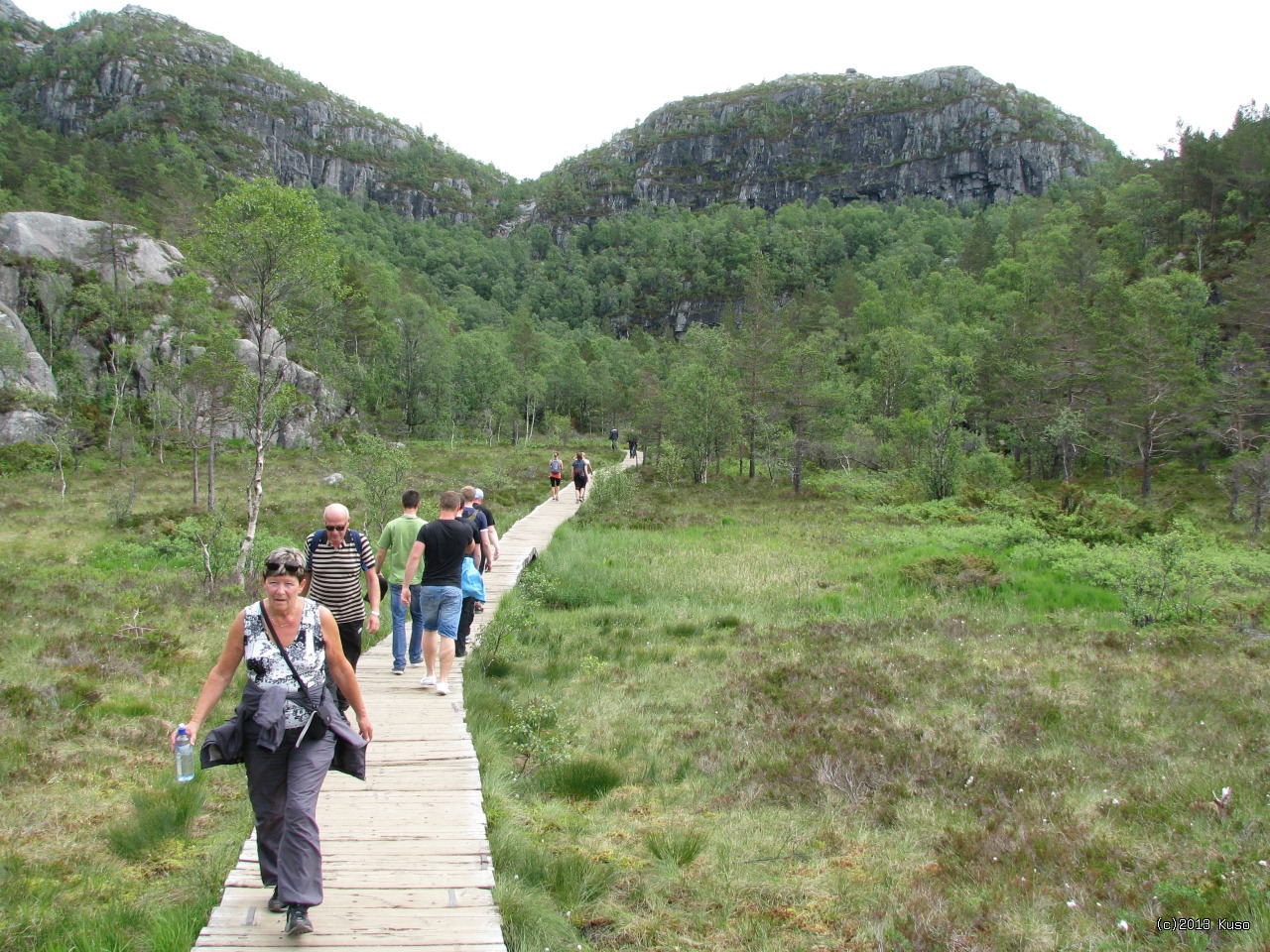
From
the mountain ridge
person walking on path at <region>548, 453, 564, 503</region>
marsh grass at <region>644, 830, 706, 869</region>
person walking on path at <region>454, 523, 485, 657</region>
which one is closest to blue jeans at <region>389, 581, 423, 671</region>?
person walking on path at <region>454, 523, 485, 657</region>

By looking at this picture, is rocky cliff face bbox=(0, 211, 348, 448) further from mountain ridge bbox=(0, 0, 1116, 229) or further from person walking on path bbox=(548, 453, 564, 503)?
mountain ridge bbox=(0, 0, 1116, 229)

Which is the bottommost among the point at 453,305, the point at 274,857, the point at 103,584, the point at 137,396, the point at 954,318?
the point at 103,584

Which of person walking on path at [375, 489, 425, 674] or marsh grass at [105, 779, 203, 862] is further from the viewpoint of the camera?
person walking on path at [375, 489, 425, 674]

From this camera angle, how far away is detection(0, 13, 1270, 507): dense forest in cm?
3556

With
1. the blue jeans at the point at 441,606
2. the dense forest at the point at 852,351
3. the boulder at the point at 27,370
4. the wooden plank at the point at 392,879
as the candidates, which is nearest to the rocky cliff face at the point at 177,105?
the dense forest at the point at 852,351

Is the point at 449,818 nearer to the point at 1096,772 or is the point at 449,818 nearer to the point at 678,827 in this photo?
the point at 678,827

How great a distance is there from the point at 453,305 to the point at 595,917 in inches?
5245

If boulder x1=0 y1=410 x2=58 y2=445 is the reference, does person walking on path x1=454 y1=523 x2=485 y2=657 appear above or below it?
below

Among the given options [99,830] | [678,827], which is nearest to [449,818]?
[678,827]

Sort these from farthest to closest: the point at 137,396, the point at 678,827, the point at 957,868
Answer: the point at 137,396 < the point at 678,827 < the point at 957,868

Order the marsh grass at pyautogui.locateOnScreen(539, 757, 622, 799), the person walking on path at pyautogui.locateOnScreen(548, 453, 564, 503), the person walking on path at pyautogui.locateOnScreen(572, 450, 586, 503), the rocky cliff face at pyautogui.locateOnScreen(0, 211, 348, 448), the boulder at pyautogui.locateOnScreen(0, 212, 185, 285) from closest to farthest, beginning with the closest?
the marsh grass at pyautogui.locateOnScreen(539, 757, 622, 799) < the person walking on path at pyautogui.locateOnScreen(572, 450, 586, 503) < the person walking on path at pyautogui.locateOnScreen(548, 453, 564, 503) < the rocky cliff face at pyautogui.locateOnScreen(0, 211, 348, 448) < the boulder at pyautogui.locateOnScreen(0, 212, 185, 285)

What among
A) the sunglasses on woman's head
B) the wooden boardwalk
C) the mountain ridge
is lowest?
the wooden boardwalk

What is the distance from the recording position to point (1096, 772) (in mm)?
6719

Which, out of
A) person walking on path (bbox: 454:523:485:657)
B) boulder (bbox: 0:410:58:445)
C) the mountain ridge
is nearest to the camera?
person walking on path (bbox: 454:523:485:657)
